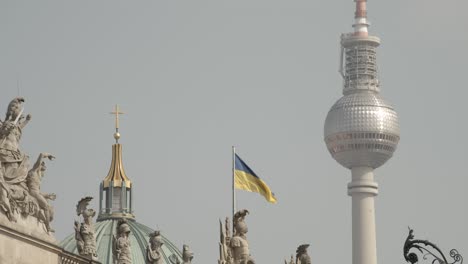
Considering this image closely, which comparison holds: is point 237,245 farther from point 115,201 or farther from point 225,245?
point 115,201

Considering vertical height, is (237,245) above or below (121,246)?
above

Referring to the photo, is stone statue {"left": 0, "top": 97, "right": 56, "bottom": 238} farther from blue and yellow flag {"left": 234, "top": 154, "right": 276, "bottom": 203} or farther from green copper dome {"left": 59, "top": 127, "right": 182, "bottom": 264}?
green copper dome {"left": 59, "top": 127, "right": 182, "bottom": 264}

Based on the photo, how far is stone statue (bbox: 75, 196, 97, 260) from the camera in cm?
5862

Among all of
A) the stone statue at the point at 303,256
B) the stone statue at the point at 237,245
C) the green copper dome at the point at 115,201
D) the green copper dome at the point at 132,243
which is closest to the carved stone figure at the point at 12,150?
the stone statue at the point at 237,245

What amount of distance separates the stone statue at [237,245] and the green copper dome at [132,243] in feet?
104

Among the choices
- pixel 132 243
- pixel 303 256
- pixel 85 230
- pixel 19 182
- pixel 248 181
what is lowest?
pixel 19 182

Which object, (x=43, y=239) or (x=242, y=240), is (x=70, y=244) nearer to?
(x=242, y=240)

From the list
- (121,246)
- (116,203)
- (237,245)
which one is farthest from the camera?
(116,203)

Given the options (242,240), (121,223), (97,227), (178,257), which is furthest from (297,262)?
(97,227)

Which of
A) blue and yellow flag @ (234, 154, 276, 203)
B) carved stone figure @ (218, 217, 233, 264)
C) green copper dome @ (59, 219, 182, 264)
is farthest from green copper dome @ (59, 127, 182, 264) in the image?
carved stone figure @ (218, 217, 233, 264)

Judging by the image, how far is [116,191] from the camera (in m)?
121

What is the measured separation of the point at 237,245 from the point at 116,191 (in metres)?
48.0

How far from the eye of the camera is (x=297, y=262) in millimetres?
80500

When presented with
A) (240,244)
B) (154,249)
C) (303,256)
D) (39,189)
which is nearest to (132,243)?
(303,256)
